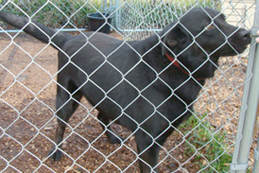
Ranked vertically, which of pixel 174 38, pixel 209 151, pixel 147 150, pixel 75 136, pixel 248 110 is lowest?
pixel 75 136

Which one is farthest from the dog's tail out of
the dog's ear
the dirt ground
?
the dog's ear

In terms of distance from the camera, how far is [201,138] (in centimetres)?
272

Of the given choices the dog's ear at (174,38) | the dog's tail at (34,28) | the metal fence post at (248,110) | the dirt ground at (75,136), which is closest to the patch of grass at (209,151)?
the dirt ground at (75,136)

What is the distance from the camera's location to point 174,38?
1.94 meters

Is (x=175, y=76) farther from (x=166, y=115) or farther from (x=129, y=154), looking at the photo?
(x=129, y=154)

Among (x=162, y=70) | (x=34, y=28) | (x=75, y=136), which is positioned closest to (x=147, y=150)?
(x=162, y=70)

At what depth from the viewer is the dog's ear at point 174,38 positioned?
74.5 inches

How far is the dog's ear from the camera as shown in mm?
1892

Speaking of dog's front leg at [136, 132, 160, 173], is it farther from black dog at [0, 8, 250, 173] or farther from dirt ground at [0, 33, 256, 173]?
dirt ground at [0, 33, 256, 173]

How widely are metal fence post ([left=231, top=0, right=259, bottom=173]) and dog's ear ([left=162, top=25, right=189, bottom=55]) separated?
555 millimetres

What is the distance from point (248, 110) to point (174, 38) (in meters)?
0.72

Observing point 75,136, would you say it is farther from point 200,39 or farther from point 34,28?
point 200,39

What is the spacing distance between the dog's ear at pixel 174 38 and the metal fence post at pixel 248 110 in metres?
0.56

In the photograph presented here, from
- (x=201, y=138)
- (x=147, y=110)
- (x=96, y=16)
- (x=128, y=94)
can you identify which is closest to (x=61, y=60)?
(x=128, y=94)
